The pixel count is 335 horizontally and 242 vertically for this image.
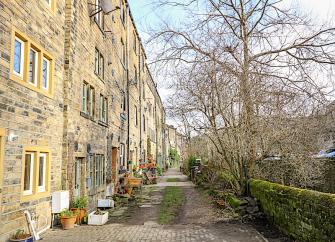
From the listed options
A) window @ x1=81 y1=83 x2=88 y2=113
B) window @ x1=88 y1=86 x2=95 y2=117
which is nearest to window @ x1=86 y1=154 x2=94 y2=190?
window @ x1=88 y1=86 x2=95 y2=117

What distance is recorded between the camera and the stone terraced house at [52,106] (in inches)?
262

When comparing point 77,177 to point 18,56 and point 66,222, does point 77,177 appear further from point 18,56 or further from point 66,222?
point 18,56

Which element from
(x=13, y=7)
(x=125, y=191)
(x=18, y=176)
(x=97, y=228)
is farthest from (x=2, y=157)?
(x=125, y=191)

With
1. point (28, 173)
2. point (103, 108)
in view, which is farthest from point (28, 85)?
point (103, 108)

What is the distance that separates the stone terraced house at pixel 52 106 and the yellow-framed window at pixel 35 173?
1.0 inches

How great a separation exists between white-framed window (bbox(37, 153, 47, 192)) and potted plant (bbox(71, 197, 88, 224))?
1.59 metres

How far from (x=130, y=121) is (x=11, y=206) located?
15221 millimetres

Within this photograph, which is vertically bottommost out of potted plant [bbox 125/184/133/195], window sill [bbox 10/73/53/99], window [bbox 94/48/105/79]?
potted plant [bbox 125/184/133/195]

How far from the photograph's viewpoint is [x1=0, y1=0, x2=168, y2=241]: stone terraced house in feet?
21.8

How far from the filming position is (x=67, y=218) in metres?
8.84

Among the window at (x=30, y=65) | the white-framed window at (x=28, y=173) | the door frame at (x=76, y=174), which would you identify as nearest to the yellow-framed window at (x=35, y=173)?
the white-framed window at (x=28, y=173)

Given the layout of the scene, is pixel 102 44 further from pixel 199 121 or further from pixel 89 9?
pixel 199 121

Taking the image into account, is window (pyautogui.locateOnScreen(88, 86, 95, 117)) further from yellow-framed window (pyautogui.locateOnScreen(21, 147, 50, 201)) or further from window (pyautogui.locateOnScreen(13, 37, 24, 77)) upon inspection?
window (pyautogui.locateOnScreen(13, 37, 24, 77))

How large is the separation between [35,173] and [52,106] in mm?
2008
